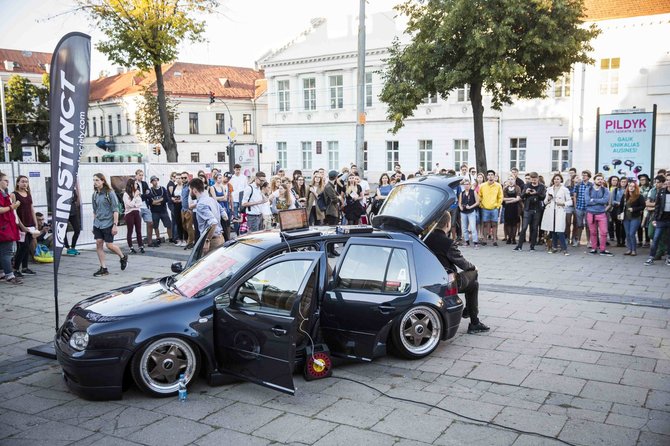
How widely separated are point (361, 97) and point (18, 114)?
5206cm

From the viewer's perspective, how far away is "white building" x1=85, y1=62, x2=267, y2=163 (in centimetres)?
6412

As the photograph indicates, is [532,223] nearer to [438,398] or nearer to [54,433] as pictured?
[438,398]

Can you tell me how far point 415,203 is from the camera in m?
7.84

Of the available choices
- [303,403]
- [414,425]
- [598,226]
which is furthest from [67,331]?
[598,226]

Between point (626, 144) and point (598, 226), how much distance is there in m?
3.88

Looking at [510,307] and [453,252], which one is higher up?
[453,252]

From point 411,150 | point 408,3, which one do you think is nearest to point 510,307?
point 408,3

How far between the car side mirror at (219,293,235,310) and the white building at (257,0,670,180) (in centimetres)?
2557

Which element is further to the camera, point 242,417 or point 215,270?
point 215,270

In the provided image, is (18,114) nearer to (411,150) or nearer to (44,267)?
(411,150)

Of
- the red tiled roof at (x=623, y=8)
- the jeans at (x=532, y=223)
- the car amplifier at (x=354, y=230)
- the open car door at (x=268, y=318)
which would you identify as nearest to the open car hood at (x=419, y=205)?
the car amplifier at (x=354, y=230)

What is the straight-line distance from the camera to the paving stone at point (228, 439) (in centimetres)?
483

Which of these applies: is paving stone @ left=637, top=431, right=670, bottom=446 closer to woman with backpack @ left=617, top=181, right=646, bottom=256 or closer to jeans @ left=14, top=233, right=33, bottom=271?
woman with backpack @ left=617, top=181, right=646, bottom=256

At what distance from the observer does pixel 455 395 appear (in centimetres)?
582
